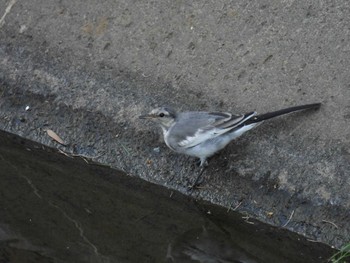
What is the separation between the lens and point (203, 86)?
8320mm

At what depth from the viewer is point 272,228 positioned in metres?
7.38

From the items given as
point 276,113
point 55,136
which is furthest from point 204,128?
point 55,136

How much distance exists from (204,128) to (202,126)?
0.03 m

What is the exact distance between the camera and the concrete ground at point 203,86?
7570mm

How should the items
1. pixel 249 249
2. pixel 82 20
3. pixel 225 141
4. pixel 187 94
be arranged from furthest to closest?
pixel 82 20, pixel 187 94, pixel 225 141, pixel 249 249

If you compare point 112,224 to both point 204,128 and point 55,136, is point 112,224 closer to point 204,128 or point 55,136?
point 204,128

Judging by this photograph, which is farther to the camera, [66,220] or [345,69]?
[345,69]

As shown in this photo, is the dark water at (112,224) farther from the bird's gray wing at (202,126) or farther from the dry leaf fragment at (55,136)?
the bird's gray wing at (202,126)

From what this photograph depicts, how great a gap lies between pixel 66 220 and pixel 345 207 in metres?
2.29

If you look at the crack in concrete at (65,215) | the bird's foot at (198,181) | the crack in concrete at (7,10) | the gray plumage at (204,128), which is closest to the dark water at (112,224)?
the crack in concrete at (65,215)

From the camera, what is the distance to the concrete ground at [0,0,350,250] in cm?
757

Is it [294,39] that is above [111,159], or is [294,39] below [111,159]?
above

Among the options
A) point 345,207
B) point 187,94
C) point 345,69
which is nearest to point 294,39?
point 345,69

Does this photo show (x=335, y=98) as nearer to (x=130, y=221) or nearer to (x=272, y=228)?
(x=272, y=228)
